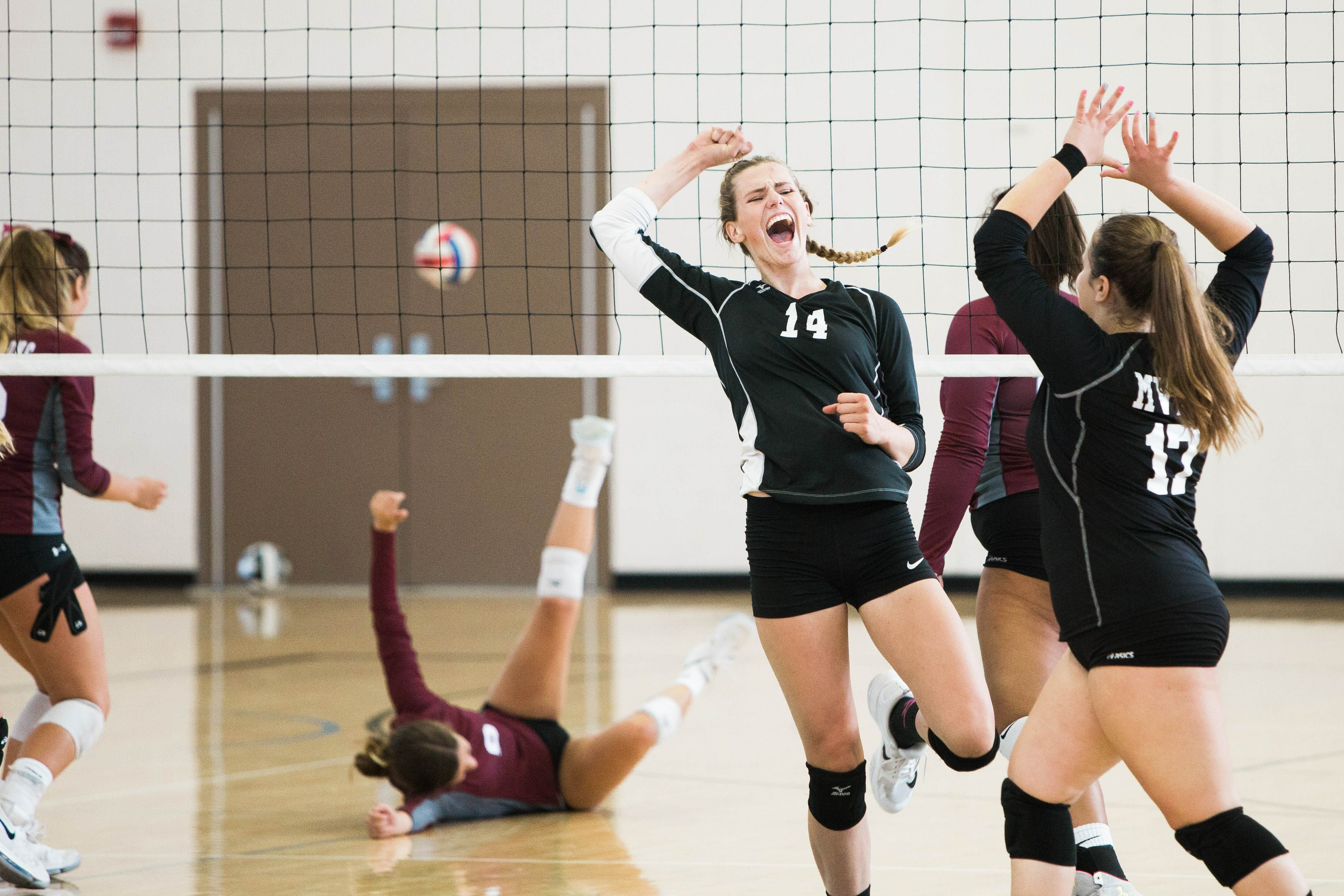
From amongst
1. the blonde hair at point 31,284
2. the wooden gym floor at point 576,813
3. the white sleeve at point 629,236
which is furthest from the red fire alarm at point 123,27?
the white sleeve at point 629,236

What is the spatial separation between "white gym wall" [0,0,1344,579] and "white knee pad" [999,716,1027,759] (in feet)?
15.5

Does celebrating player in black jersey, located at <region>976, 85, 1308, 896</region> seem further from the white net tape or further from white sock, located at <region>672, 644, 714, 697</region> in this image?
white sock, located at <region>672, 644, 714, 697</region>

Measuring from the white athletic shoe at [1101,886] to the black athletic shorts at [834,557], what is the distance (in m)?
0.76

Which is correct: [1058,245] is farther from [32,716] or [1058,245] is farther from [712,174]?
[712,174]

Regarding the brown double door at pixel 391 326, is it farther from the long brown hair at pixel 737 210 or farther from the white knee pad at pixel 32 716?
the long brown hair at pixel 737 210

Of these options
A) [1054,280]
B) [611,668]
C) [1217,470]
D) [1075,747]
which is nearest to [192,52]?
[611,668]

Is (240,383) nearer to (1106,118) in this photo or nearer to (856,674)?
(856,674)

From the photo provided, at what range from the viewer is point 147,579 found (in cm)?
1023

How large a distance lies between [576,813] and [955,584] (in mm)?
5481

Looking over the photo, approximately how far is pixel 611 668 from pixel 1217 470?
4.41 metres

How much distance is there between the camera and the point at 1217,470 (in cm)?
907

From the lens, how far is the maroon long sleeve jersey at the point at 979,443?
317 cm

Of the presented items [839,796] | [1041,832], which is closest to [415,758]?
[839,796]

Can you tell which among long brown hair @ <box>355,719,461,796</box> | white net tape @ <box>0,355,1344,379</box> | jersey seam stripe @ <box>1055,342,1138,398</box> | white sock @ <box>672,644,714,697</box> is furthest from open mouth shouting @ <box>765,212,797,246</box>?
white sock @ <box>672,644,714,697</box>
